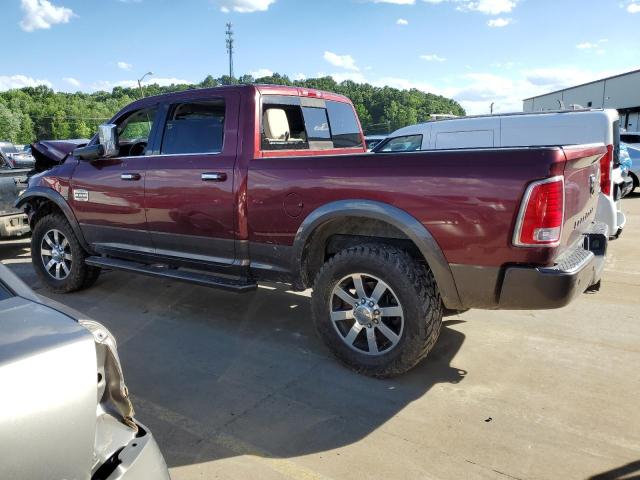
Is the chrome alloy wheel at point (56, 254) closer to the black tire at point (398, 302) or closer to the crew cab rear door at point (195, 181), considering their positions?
the crew cab rear door at point (195, 181)

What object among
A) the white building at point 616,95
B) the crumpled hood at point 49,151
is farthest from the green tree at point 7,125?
the crumpled hood at point 49,151

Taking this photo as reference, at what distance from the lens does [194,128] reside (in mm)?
4578

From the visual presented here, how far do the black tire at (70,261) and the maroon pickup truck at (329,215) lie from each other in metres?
0.02

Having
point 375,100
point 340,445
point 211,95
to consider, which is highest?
point 375,100

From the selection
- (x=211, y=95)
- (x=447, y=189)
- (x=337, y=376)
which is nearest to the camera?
(x=447, y=189)

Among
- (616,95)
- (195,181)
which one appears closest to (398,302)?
(195,181)

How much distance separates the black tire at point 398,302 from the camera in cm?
336

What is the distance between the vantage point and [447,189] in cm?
310

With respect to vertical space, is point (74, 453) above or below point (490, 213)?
below

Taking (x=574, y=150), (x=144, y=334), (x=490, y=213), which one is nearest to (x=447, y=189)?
(x=490, y=213)

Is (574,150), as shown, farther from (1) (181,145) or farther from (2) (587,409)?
(1) (181,145)

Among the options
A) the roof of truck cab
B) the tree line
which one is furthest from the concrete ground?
the tree line

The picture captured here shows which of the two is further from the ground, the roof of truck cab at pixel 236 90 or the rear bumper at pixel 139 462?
the roof of truck cab at pixel 236 90

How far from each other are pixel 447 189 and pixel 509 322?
204 cm
